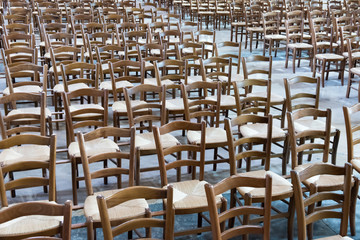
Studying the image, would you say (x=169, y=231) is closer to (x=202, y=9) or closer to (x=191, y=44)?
(x=191, y=44)

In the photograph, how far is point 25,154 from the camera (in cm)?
421

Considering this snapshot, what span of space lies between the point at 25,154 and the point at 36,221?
3.98 feet

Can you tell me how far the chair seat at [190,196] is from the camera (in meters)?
3.43

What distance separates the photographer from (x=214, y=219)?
108 inches

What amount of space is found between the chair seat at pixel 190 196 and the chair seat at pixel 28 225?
2.91ft

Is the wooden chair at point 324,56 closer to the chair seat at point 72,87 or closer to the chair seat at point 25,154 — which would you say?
the chair seat at point 72,87

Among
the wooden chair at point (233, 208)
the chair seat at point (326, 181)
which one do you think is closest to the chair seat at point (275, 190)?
the chair seat at point (326, 181)

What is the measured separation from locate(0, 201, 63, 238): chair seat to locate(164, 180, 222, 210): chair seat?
2.91 ft

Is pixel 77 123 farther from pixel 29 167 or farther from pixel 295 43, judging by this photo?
pixel 295 43

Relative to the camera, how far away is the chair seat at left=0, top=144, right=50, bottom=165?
409 cm

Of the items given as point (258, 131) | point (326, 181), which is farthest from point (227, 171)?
point (326, 181)

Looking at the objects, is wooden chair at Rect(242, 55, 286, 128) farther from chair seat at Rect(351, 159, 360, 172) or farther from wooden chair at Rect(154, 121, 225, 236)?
wooden chair at Rect(154, 121, 225, 236)

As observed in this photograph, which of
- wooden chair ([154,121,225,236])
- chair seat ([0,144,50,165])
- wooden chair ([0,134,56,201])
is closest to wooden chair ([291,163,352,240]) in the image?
wooden chair ([154,121,225,236])

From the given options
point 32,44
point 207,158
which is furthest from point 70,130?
point 32,44
